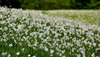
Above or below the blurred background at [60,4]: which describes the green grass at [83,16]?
above

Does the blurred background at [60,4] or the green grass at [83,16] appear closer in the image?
the green grass at [83,16]

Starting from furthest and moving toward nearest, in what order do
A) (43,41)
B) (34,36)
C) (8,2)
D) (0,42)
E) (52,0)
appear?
1. (52,0)
2. (8,2)
3. (34,36)
4. (43,41)
5. (0,42)

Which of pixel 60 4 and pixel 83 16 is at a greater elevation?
pixel 83 16

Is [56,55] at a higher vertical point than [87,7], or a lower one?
higher

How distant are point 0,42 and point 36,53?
4.26 ft

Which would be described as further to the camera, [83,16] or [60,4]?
[60,4]

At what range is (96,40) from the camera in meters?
6.99

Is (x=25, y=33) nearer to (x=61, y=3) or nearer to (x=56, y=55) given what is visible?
(x=56, y=55)

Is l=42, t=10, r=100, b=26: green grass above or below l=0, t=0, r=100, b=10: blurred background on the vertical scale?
above

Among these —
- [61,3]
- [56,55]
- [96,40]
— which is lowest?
[61,3]

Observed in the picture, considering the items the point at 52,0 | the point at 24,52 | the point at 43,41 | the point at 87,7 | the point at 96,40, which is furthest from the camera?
the point at 52,0

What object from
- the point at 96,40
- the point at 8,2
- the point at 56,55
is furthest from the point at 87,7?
the point at 56,55

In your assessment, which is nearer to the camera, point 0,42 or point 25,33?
point 0,42

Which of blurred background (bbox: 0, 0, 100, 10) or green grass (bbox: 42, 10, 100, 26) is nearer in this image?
green grass (bbox: 42, 10, 100, 26)
